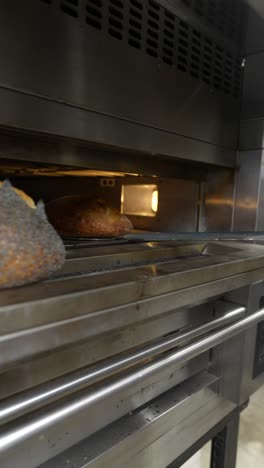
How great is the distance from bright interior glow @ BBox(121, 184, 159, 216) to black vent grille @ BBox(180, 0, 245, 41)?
52 cm

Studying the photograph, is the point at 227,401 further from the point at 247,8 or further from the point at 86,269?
the point at 247,8

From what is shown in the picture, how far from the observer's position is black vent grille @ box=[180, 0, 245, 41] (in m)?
0.85

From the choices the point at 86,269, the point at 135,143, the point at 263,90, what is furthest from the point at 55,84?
the point at 263,90

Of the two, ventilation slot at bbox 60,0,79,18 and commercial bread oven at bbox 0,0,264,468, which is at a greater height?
ventilation slot at bbox 60,0,79,18

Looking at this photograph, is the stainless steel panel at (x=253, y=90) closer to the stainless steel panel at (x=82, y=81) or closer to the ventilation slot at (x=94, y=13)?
the stainless steel panel at (x=82, y=81)

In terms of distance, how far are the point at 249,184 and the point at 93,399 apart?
0.90 meters

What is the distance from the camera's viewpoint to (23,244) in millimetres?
373

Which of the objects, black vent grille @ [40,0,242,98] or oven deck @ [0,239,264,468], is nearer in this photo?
oven deck @ [0,239,264,468]

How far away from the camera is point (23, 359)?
1.08ft

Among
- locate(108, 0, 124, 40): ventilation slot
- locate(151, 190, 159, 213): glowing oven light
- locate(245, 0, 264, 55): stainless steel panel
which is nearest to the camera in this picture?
locate(108, 0, 124, 40): ventilation slot

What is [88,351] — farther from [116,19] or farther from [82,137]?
[116,19]

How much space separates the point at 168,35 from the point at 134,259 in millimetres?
585

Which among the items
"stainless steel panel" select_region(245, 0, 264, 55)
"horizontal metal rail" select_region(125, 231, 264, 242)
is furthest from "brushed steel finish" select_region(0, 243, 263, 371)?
"stainless steel panel" select_region(245, 0, 264, 55)

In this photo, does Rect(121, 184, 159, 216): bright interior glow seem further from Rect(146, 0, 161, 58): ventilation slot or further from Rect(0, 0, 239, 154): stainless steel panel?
Rect(146, 0, 161, 58): ventilation slot
